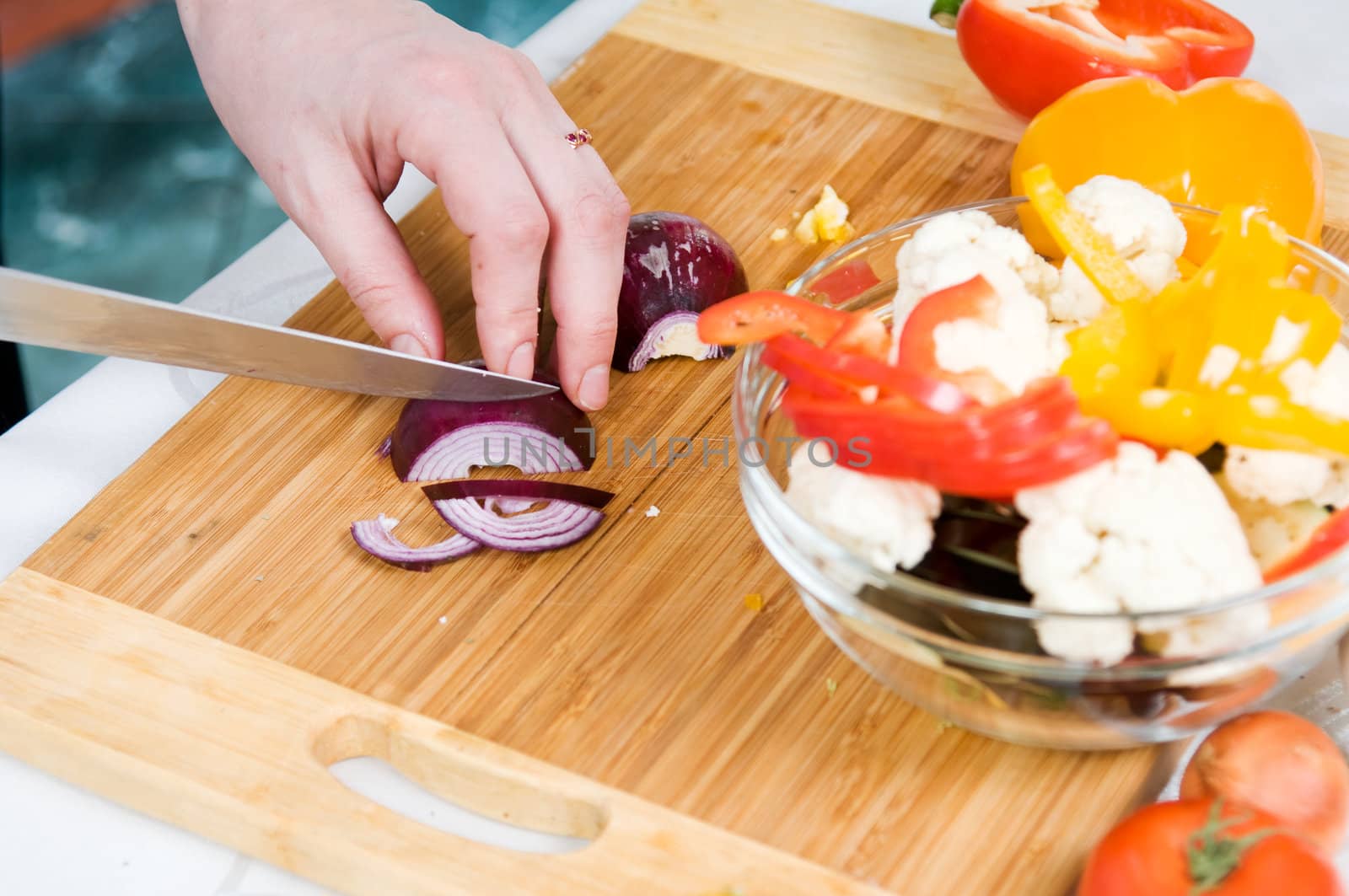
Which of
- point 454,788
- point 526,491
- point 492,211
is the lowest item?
point 454,788

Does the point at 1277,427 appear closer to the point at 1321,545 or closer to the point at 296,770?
the point at 1321,545

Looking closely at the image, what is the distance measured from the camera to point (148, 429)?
4.94ft

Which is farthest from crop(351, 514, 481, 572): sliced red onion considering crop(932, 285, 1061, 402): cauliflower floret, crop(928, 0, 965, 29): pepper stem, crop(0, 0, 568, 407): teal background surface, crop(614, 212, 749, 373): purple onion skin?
crop(0, 0, 568, 407): teal background surface

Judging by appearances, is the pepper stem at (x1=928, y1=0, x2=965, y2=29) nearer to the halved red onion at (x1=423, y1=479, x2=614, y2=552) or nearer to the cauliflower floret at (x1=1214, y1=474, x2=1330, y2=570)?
the halved red onion at (x1=423, y1=479, x2=614, y2=552)

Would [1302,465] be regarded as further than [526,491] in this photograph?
No

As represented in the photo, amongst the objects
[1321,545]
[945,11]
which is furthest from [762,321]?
[945,11]

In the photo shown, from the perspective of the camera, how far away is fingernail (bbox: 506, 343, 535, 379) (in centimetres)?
134

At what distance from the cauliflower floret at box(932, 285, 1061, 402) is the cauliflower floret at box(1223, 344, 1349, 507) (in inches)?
6.1

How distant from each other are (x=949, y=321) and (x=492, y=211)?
52cm

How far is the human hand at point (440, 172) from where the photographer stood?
1.30 meters

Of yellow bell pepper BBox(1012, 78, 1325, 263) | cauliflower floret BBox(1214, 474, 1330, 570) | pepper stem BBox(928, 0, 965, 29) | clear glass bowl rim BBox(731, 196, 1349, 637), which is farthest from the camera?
pepper stem BBox(928, 0, 965, 29)

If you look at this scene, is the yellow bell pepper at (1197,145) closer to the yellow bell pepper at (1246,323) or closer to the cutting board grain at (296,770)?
the yellow bell pepper at (1246,323)

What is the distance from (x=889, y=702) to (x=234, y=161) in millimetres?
3129

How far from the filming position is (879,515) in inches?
36.2
